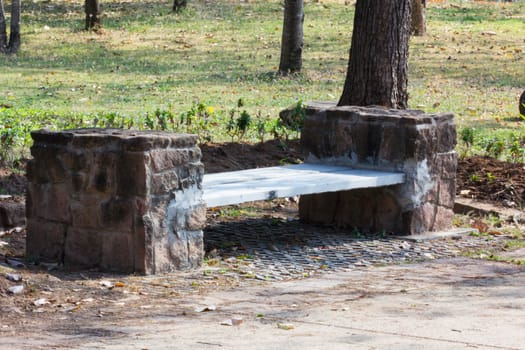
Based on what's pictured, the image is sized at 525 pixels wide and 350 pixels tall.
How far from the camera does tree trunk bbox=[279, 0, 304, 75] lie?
1914 centimetres

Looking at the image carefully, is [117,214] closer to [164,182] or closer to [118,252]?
[118,252]

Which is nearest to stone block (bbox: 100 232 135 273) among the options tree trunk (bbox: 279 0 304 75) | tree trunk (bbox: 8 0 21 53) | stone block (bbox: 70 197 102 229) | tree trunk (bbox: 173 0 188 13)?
stone block (bbox: 70 197 102 229)

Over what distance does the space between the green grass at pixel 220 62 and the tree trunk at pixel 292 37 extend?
0.89 ft

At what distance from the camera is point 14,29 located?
2241cm

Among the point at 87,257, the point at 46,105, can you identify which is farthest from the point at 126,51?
the point at 87,257

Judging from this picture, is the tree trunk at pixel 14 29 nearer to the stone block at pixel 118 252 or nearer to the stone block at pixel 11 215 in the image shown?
the stone block at pixel 11 215

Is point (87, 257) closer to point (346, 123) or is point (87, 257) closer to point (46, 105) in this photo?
point (346, 123)

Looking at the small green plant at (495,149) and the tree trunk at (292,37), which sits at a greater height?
the tree trunk at (292,37)

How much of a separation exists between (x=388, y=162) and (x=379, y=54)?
1824mm

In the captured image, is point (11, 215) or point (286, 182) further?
point (11, 215)

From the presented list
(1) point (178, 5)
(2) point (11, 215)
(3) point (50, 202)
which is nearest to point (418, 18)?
(1) point (178, 5)

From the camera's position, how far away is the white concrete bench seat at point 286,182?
23.9 feet

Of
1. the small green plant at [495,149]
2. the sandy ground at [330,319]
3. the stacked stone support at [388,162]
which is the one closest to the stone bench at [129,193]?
the stacked stone support at [388,162]

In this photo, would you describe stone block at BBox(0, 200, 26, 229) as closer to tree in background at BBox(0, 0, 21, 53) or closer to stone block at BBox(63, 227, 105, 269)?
stone block at BBox(63, 227, 105, 269)
